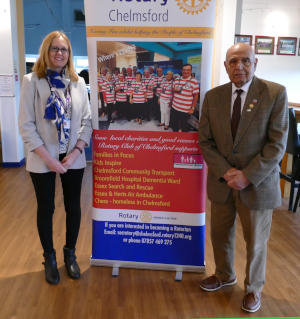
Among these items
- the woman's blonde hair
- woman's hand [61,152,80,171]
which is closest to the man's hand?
woman's hand [61,152,80,171]

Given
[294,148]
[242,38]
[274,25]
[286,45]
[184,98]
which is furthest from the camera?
[286,45]

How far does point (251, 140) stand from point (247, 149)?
0.05 meters

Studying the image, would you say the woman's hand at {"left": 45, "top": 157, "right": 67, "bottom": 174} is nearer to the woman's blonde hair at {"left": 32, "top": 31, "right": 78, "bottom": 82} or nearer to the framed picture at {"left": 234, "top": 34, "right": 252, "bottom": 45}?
the woman's blonde hair at {"left": 32, "top": 31, "right": 78, "bottom": 82}

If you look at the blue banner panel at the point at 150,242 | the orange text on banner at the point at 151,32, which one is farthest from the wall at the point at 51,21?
the blue banner panel at the point at 150,242

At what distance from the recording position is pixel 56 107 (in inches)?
78.0

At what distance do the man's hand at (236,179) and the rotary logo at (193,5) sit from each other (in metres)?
0.97

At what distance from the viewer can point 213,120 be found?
6.39 ft

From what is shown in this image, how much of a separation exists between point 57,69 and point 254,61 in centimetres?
117

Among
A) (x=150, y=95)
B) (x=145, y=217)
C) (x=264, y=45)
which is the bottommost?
(x=145, y=217)

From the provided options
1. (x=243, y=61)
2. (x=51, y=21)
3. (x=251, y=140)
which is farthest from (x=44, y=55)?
(x=51, y=21)

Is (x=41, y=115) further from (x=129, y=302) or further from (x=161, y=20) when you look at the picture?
(x=129, y=302)

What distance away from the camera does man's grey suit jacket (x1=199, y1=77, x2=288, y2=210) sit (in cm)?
177

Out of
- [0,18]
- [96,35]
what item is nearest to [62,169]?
[96,35]

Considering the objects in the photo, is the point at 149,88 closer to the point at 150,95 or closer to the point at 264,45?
the point at 150,95
